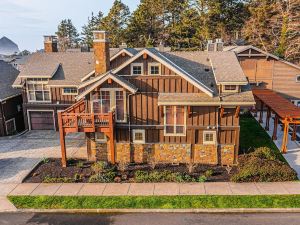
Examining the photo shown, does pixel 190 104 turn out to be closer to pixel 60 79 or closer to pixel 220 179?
pixel 220 179

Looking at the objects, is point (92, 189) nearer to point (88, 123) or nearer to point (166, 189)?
point (166, 189)

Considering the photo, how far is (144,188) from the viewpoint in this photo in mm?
18734

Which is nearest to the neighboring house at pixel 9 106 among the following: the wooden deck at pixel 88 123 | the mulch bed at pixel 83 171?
Answer: the mulch bed at pixel 83 171

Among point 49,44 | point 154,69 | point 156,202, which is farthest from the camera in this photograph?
point 49,44

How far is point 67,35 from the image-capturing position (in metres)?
98.4

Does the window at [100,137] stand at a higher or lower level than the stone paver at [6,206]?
higher

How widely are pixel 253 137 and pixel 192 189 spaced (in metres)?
11.1

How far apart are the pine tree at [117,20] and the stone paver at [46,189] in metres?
42.2

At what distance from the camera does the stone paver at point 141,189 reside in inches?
714

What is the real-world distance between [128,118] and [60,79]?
11708mm

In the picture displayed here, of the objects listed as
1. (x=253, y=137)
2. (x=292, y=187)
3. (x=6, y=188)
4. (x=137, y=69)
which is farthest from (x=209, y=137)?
(x=6, y=188)

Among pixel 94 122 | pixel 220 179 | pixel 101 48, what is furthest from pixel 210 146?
pixel 101 48

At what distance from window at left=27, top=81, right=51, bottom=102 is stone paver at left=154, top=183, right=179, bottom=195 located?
55.9ft

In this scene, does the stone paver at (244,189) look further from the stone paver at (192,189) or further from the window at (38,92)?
the window at (38,92)
